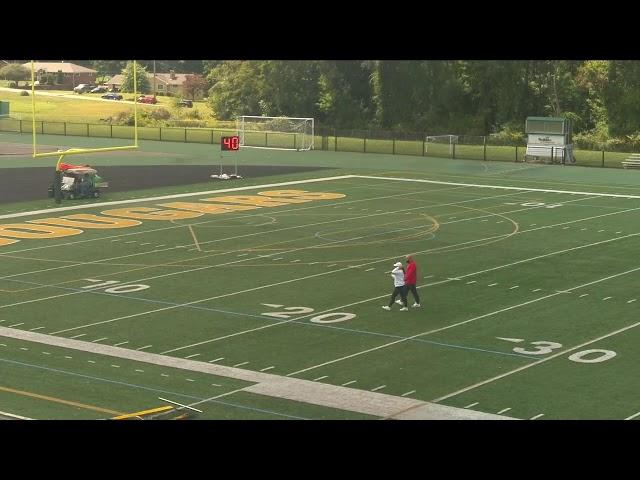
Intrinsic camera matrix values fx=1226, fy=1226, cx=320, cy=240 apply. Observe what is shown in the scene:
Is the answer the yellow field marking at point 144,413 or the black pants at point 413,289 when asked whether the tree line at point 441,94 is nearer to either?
the black pants at point 413,289

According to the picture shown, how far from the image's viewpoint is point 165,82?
155375 millimetres

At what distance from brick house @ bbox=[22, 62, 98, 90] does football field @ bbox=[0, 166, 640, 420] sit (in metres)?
99.0

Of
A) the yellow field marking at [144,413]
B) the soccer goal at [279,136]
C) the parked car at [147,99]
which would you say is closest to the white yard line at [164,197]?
the soccer goal at [279,136]

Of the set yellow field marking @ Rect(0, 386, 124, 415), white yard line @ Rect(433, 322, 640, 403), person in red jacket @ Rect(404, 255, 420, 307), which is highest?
person in red jacket @ Rect(404, 255, 420, 307)

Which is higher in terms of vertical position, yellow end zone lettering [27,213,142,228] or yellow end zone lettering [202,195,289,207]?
yellow end zone lettering [202,195,289,207]

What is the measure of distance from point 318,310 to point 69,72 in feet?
409

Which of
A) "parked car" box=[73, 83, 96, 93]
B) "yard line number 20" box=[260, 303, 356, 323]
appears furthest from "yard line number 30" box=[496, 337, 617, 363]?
"parked car" box=[73, 83, 96, 93]

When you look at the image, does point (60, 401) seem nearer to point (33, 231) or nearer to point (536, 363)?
point (536, 363)

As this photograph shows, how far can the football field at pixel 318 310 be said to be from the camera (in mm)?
21156

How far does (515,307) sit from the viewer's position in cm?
2914

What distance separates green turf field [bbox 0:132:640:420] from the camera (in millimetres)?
21156

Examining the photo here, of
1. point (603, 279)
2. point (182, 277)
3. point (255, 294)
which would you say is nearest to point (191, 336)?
point (255, 294)

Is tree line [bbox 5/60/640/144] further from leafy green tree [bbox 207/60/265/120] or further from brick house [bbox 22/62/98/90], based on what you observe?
brick house [bbox 22/62/98/90]
